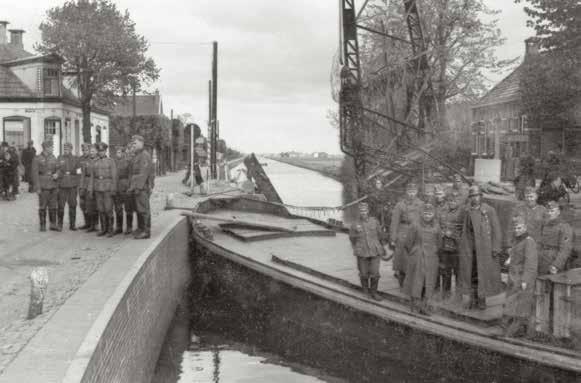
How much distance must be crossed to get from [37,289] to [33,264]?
331cm

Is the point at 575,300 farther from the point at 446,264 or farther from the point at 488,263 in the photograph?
the point at 446,264

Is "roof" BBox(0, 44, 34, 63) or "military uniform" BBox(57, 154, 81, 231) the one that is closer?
"military uniform" BBox(57, 154, 81, 231)

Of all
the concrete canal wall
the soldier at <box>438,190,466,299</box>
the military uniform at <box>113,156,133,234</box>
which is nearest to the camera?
the concrete canal wall

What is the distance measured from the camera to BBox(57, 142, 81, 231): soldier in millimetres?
12625

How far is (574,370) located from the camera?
6836 mm

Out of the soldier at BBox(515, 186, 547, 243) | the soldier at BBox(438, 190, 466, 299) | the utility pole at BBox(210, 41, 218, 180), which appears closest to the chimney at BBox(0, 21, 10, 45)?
the utility pole at BBox(210, 41, 218, 180)

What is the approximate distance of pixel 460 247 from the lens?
8.59 meters

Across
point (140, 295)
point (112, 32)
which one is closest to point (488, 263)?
point (140, 295)

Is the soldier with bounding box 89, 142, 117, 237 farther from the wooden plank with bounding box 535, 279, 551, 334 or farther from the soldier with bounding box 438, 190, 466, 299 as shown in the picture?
the wooden plank with bounding box 535, 279, 551, 334

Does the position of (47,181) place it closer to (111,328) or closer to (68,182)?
(68,182)

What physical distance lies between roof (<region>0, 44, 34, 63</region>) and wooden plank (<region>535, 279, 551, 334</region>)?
31.0 m

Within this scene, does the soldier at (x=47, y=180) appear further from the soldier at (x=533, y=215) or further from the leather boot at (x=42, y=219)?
the soldier at (x=533, y=215)

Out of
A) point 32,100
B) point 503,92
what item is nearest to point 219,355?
point 32,100

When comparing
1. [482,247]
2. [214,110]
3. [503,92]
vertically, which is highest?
[503,92]
